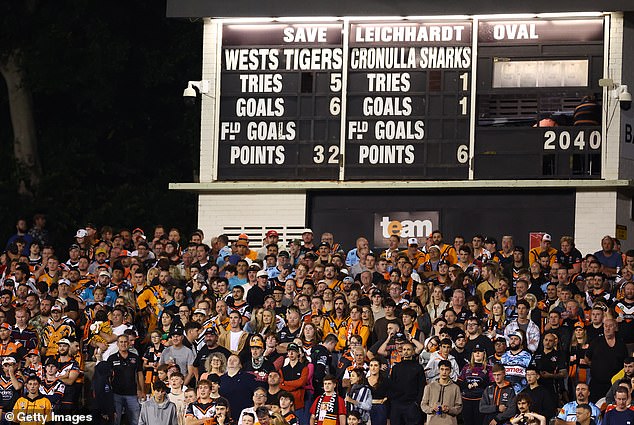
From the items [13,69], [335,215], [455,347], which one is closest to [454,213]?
[335,215]

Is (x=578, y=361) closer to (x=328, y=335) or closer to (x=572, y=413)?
(x=572, y=413)

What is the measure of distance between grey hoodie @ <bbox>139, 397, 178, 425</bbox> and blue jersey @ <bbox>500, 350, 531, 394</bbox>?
12.8 feet

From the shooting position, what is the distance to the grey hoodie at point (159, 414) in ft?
66.9

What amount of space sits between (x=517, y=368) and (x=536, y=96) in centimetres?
659

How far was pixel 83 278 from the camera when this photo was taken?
80.2 feet

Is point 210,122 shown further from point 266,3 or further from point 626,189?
point 626,189

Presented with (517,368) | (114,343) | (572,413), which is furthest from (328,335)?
(572,413)

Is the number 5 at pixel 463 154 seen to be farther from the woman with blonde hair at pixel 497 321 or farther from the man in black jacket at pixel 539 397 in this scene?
the man in black jacket at pixel 539 397

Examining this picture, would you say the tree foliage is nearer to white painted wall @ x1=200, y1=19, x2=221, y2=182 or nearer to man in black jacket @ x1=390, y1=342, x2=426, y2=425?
white painted wall @ x1=200, y1=19, x2=221, y2=182

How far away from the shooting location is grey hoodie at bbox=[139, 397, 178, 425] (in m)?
20.4

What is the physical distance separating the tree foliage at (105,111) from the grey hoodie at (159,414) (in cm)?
1344

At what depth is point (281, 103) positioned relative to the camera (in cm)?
2642

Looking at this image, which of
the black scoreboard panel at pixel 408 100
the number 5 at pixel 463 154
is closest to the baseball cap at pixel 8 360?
the black scoreboard panel at pixel 408 100

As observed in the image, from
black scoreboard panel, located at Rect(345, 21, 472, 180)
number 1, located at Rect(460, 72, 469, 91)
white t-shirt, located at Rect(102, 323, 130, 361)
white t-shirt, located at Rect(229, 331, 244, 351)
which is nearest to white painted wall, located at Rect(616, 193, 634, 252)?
black scoreboard panel, located at Rect(345, 21, 472, 180)
